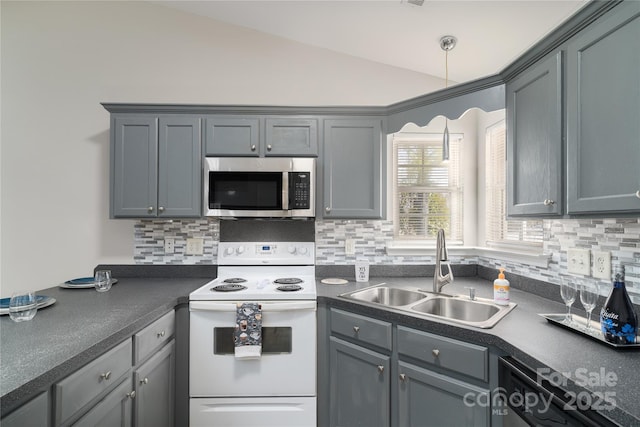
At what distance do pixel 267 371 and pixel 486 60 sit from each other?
2449 millimetres

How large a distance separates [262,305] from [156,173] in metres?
1.19

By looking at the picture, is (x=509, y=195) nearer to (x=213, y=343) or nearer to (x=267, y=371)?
(x=267, y=371)

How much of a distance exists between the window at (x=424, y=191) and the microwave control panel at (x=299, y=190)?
81 cm

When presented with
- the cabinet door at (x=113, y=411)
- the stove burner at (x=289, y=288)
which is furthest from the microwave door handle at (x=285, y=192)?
the cabinet door at (x=113, y=411)

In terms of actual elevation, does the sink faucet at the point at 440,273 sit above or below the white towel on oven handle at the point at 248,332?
above

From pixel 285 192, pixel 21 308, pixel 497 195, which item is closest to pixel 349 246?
pixel 285 192

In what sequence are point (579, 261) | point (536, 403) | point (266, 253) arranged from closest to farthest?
1. point (536, 403)
2. point (579, 261)
3. point (266, 253)

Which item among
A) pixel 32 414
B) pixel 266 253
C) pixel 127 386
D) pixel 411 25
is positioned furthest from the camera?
pixel 266 253

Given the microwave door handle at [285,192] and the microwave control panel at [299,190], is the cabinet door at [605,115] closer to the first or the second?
the microwave control panel at [299,190]

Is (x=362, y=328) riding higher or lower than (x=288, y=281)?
lower

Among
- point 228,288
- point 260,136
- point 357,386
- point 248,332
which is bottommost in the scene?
point 357,386

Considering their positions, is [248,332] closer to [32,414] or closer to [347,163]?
[32,414]

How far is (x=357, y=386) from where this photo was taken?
1.70 metres

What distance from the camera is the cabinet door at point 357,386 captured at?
1592 mm
